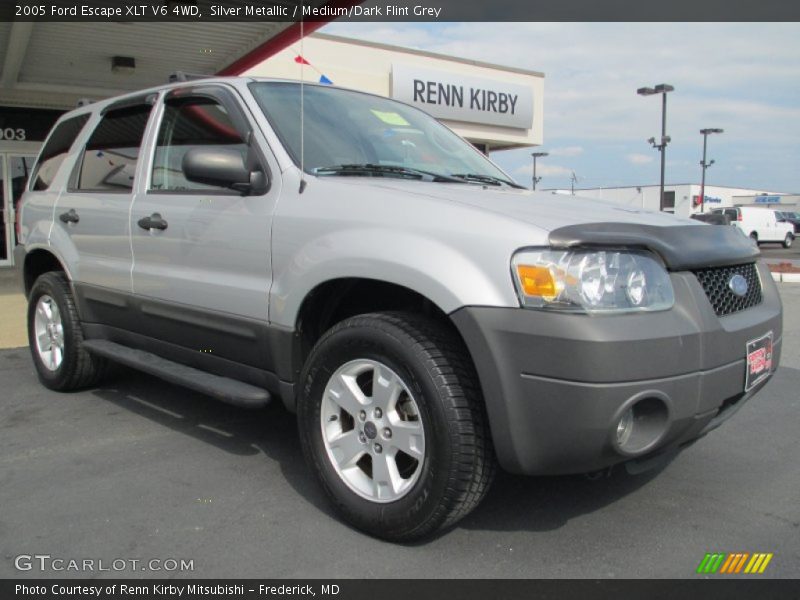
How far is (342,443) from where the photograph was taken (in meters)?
2.93

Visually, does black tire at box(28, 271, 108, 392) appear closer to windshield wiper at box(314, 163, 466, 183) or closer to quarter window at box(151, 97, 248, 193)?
quarter window at box(151, 97, 248, 193)

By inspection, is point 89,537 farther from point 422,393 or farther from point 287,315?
point 422,393

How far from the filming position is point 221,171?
→ 312 cm

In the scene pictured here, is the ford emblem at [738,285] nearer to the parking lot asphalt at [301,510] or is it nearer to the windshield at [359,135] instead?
the parking lot asphalt at [301,510]

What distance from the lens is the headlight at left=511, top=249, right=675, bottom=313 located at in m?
2.38

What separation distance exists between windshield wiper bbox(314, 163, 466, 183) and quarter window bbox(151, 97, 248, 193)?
57 cm

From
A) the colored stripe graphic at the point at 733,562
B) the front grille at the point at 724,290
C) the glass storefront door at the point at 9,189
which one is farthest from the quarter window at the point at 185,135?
the glass storefront door at the point at 9,189

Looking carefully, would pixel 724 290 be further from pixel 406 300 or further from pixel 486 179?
pixel 486 179

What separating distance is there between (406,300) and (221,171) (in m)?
0.98

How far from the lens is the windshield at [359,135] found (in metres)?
3.38

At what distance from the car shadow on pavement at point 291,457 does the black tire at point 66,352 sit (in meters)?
0.19

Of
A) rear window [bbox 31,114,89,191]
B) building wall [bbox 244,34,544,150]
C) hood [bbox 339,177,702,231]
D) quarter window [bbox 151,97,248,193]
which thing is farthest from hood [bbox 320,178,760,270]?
building wall [bbox 244,34,544,150]

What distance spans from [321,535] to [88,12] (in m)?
7.64
